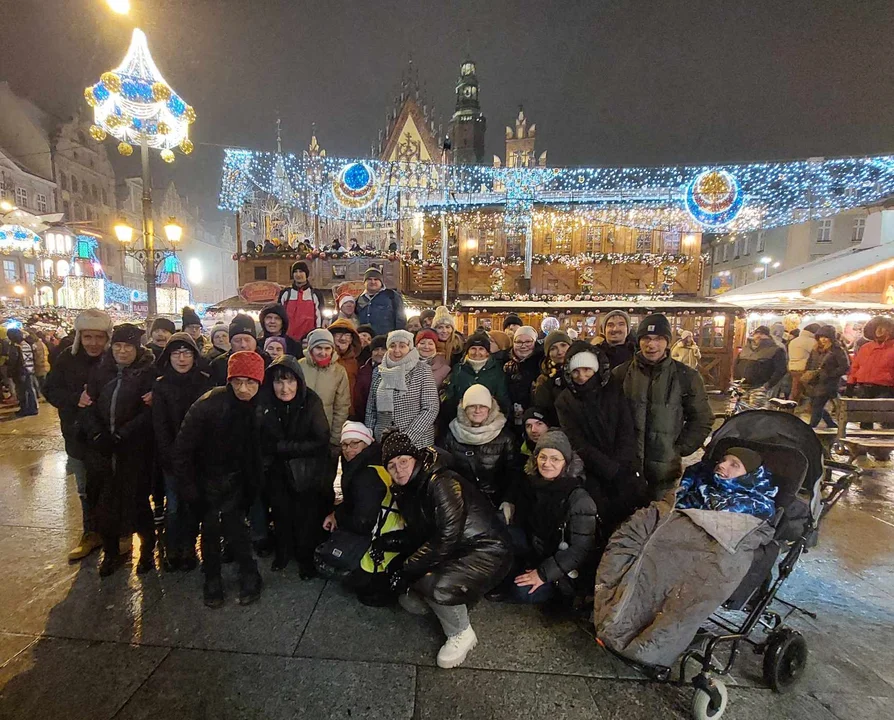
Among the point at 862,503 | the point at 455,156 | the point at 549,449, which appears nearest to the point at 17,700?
the point at 549,449

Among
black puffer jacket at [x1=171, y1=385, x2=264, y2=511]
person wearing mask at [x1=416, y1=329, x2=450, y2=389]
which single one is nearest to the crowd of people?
black puffer jacket at [x1=171, y1=385, x2=264, y2=511]

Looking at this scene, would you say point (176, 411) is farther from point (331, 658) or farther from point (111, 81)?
point (111, 81)

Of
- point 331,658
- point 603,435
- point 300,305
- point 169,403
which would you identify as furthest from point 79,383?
point 603,435

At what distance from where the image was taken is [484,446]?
353 cm

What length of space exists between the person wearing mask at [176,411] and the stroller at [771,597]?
10.9ft

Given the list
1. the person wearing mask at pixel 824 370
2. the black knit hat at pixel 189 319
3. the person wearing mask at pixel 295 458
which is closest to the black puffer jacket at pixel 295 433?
the person wearing mask at pixel 295 458

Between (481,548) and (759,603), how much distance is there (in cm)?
161

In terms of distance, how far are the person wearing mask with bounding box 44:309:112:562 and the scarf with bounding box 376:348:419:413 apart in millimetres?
2609

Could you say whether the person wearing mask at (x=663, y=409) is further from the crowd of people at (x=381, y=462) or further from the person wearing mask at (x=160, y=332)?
the person wearing mask at (x=160, y=332)

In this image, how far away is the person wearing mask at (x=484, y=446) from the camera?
3496 millimetres

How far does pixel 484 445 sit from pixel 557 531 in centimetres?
90

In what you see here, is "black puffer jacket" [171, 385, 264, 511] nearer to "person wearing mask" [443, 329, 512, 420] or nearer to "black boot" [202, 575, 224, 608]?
"black boot" [202, 575, 224, 608]

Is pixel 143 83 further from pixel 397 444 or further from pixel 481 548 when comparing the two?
pixel 481 548

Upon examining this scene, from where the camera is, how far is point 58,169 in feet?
119
